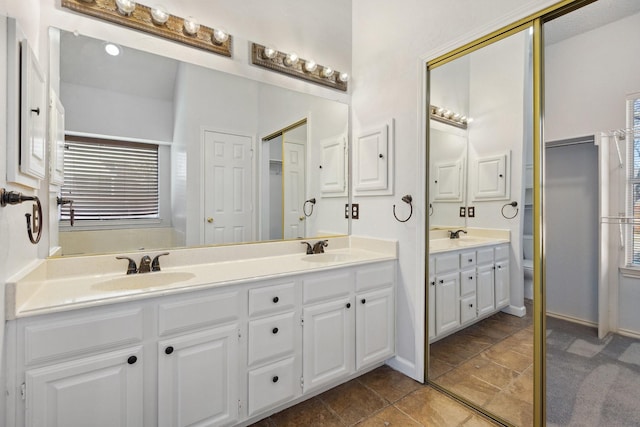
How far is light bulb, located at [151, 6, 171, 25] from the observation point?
1.73 m

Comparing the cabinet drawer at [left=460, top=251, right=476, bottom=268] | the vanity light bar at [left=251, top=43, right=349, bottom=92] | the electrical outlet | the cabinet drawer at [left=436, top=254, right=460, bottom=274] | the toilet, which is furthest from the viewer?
the electrical outlet

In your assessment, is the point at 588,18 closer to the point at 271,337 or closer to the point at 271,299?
the point at 271,299

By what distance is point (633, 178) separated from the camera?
1.37 meters

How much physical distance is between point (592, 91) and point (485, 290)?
121cm

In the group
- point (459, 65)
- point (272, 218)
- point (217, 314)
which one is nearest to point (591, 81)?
point (459, 65)

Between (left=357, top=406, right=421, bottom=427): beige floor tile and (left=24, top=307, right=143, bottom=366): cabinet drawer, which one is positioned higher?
(left=24, top=307, right=143, bottom=366): cabinet drawer

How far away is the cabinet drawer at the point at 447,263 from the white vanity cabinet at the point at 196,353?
0.46 metres

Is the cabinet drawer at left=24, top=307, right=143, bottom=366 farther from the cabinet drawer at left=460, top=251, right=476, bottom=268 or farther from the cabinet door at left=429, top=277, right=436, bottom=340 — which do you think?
the cabinet drawer at left=460, top=251, right=476, bottom=268

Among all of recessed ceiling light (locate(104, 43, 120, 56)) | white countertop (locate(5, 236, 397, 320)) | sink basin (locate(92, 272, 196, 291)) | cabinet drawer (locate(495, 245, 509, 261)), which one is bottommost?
sink basin (locate(92, 272, 196, 291))

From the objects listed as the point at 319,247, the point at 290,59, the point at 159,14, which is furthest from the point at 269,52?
the point at 319,247

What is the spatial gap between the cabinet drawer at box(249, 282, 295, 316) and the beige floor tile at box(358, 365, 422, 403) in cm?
90

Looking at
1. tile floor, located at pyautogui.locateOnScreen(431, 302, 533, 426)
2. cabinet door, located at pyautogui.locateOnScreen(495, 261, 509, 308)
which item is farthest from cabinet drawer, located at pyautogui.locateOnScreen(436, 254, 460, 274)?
tile floor, located at pyautogui.locateOnScreen(431, 302, 533, 426)

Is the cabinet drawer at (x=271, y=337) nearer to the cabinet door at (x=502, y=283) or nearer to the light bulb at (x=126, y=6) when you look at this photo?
the cabinet door at (x=502, y=283)

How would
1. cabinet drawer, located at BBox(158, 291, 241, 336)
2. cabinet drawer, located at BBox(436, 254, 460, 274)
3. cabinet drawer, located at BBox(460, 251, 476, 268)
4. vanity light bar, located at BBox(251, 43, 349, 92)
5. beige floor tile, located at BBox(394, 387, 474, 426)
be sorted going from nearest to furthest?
cabinet drawer, located at BBox(158, 291, 241, 336) < beige floor tile, located at BBox(394, 387, 474, 426) < cabinet drawer, located at BBox(460, 251, 476, 268) < cabinet drawer, located at BBox(436, 254, 460, 274) < vanity light bar, located at BBox(251, 43, 349, 92)
